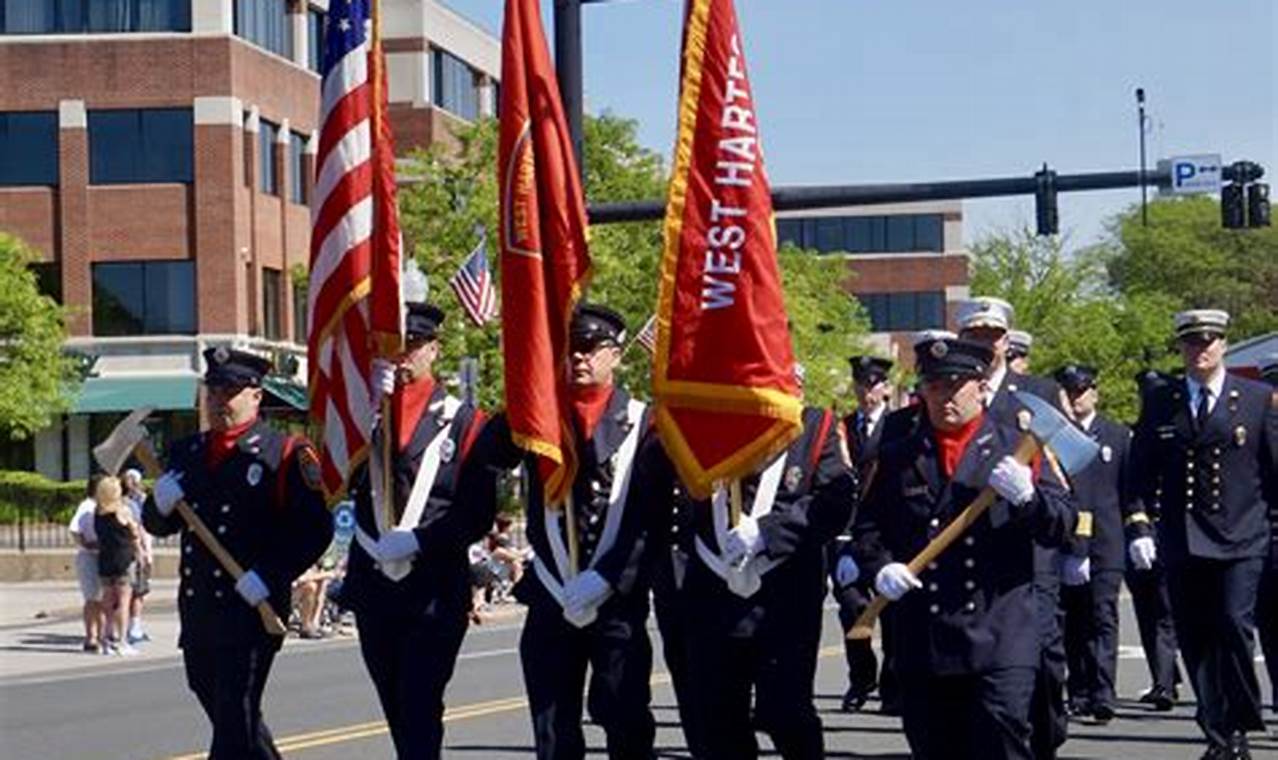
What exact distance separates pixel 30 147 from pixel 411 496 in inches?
1937

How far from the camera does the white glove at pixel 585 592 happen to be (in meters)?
9.83

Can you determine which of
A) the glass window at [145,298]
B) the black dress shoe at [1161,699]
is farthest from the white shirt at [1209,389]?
the glass window at [145,298]

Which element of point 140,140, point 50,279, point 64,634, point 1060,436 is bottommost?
point 64,634

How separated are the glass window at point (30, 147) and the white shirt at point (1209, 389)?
47.1 m

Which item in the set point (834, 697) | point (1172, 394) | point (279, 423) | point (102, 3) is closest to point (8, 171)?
point (102, 3)

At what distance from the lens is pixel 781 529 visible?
33.0 feet

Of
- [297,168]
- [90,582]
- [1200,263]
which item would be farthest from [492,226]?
[1200,263]

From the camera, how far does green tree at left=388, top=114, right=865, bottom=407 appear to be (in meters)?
47.9

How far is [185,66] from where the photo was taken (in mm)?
56969

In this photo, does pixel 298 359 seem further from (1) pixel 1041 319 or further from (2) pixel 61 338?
(1) pixel 1041 319

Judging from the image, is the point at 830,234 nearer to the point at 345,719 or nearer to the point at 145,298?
the point at 145,298

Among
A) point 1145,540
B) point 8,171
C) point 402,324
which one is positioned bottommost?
point 1145,540

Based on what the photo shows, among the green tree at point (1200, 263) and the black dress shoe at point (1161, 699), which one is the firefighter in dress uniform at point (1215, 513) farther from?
the green tree at point (1200, 263)

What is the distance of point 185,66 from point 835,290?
30148 mm
